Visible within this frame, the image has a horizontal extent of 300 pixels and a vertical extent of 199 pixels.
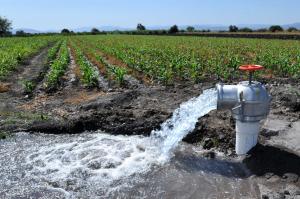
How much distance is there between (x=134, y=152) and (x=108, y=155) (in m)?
0.48

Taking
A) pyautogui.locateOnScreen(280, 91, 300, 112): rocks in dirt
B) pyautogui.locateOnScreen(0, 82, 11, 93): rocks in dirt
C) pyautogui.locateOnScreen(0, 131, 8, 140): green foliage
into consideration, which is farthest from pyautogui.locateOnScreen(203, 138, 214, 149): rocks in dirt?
pyautogui.locateOnScreen(0, 82, 11, 93): rocks in dirt

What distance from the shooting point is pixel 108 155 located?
7973 mm

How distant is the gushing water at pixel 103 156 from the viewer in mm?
6871

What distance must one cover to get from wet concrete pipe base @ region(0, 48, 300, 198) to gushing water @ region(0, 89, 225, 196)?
0.02 m

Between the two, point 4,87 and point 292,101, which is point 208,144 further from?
point 4,87

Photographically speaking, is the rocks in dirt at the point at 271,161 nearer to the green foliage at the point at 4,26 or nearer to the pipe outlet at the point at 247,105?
the pipe outlet at the point at 247,105

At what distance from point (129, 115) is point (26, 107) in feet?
10.6

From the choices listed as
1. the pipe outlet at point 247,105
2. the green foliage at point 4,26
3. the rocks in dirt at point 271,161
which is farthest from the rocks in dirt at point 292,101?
the green foliage at point 4,26

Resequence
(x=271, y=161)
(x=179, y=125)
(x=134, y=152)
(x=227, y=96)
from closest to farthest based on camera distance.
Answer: (x=271, y=161) → (x=227, y=96) → (x=134, y=152) → (x=179, y=125)

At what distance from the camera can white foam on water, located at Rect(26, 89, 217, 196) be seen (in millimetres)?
7047

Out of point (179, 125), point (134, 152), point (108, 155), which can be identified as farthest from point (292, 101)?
point (108, 155)

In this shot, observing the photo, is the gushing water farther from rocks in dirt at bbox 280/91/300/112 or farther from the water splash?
rocks in dirt at bbox 280/91/300/112

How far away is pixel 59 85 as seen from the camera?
1474cm

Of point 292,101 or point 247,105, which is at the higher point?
point 247,105
